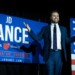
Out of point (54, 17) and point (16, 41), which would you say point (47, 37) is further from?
point (16, 41)

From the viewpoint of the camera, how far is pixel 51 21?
4941 mm

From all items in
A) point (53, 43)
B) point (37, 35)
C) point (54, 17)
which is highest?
point (54, 17)

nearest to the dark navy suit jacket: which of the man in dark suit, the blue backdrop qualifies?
the man in dark suit

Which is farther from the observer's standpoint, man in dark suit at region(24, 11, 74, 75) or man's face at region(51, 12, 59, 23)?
man's face at region(51, 12, 59, 23)

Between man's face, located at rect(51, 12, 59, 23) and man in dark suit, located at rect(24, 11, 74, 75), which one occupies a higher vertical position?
man's face, located at rect(51, 12, 59, 23)

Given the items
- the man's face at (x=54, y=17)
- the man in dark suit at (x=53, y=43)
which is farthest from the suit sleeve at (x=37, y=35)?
the man's face at (x=54, y=17)

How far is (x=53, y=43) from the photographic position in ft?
15.7

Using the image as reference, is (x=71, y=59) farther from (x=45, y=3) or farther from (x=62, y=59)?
(x=45, y=3)

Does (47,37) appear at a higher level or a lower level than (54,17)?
→ lower

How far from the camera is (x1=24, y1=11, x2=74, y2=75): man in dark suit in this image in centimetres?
475

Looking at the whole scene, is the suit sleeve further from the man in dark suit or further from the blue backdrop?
the blue backdrop

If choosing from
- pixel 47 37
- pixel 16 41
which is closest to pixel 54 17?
pixel 47 37

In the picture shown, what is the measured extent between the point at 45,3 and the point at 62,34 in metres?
0.63

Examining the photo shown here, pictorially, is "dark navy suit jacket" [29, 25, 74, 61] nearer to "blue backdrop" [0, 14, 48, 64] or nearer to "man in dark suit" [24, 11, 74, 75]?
"man in dark suit" [24, 11, 74, 75]
